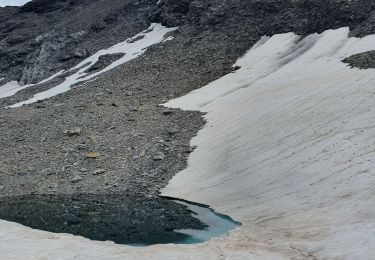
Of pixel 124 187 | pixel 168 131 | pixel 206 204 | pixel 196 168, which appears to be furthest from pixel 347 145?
pixel 168 131

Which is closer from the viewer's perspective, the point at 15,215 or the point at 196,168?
the point at 15,215

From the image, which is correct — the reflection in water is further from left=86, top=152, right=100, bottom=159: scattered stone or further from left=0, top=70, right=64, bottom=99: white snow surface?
left=0, top=70, right=64, bottom=99: white snow surface

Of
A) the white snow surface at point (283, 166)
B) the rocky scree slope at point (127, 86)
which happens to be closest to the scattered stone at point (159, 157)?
the rocky scree slope at point (127, 86)

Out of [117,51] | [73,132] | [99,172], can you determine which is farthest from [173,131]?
[117,51]

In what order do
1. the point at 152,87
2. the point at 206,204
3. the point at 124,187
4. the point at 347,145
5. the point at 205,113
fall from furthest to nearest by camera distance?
the point at 152,87 → the point at 205,113 → the point at 124,187 → the point at 206,204 → the point at 347,145

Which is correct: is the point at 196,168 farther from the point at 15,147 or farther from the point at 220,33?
the point at 220,33

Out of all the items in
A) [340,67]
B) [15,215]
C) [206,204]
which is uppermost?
[340,67]

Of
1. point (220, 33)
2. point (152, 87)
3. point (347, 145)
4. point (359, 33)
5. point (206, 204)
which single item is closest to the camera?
point (347, 145)

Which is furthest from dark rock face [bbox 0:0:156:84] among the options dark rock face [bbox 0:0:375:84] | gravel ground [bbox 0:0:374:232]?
gravel ground [bbox 0:0:374:232]
